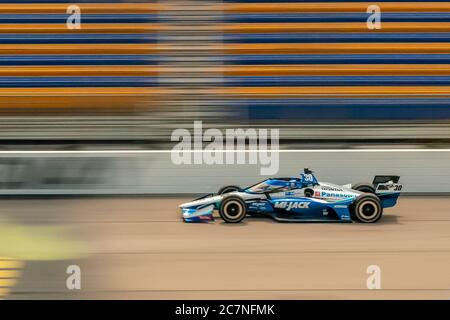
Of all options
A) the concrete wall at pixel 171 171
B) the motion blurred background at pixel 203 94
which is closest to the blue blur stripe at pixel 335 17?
the motion blurred background at pixel 203 94

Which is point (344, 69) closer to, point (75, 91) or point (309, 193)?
point (75, 91)

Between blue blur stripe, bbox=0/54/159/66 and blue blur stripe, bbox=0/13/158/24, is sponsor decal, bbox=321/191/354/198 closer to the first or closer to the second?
blue blur stripe, bbox=0/54/159/66

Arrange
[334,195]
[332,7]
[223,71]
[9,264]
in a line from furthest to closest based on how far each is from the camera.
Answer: [332,7], [223,71], [334,195], [9,264]

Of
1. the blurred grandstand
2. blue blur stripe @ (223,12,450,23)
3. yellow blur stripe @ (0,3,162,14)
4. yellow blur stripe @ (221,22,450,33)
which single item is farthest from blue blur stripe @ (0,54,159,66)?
blue blur stripe @ (223,12,450,23)

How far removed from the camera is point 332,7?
12.0 m

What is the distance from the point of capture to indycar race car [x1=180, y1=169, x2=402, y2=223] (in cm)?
773

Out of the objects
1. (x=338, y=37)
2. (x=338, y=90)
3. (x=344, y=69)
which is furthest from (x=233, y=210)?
(x=338, y=37)

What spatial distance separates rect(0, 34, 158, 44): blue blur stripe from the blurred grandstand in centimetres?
2

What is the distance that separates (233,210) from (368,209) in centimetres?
149

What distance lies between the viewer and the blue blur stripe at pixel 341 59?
11.8m

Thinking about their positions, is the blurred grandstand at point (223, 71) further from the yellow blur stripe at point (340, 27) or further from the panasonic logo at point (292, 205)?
the panasonic logo at point (292, 205)

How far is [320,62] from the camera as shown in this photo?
11.8 metres

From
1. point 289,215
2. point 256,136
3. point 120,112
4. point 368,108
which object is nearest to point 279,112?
point 256,136

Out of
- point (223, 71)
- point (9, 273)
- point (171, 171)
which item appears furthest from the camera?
point (223, 71)
